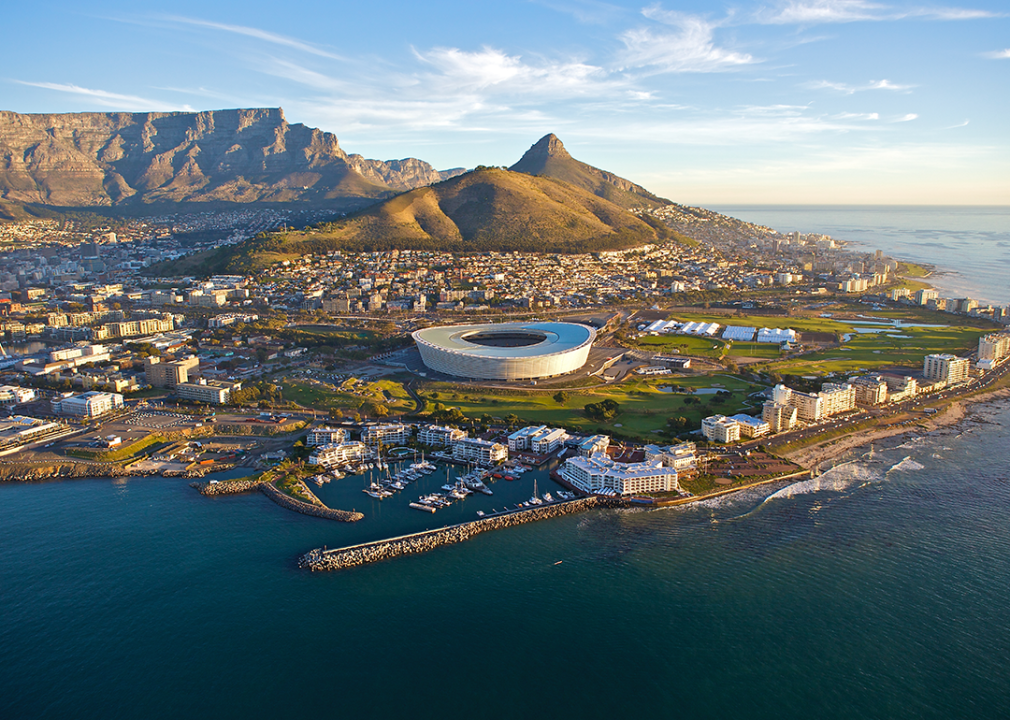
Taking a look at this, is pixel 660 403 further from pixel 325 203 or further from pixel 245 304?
pixel 325 203

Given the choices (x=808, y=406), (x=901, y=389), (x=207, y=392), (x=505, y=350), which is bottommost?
(x=207, y=392)

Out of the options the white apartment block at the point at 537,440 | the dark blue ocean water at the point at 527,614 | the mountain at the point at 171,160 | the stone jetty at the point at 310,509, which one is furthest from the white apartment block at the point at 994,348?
the mountain at the point at 171,160

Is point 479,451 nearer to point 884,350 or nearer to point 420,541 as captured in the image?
point 420,541

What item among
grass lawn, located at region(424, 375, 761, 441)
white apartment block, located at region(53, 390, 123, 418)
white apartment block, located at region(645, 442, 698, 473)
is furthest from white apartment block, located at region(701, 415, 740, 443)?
white apartment block, located at region(53, 390, 123, 418)

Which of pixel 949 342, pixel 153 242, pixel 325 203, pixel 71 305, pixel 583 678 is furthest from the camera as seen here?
pixel 325 203

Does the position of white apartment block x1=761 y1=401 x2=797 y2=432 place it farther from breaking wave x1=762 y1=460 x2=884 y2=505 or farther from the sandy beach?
breaking wave x1=762 y1=460 x2=884 y2=505

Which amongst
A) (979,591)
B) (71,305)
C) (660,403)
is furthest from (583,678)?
(71,305)

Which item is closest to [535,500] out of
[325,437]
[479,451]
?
[479,451]
